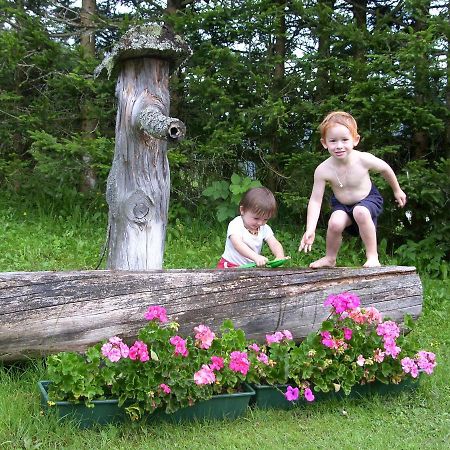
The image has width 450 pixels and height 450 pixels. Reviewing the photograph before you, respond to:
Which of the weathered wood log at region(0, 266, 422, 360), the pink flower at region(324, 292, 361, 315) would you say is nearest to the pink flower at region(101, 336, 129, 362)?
the weathered wood log at region(0, 266, 422, 360)

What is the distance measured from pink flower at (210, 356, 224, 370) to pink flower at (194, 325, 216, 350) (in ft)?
0.26

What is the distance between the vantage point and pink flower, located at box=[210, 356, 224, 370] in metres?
3.13

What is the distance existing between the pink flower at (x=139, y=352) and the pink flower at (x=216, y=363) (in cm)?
38

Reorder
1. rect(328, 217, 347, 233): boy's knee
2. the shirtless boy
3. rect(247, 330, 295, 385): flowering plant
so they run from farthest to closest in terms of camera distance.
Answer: rect(328, 217, 347, 233): boy's knee < the shirtless boy < rect(247, 330, 295, 385): flowering plant

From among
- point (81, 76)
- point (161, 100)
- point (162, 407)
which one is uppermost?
point (81, 76)

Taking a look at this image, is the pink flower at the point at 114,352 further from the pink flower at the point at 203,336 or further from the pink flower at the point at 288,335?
the pink flower at the point at 288,335

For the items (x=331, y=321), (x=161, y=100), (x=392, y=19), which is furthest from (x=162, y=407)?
(x=392, y=19)

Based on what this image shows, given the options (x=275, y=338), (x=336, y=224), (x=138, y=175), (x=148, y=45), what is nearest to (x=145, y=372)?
(x=275, y=338)

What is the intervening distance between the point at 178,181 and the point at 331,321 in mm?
4402

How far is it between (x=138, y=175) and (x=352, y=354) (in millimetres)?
1795

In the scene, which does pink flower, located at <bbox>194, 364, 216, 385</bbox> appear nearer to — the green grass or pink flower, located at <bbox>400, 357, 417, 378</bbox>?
the green grass

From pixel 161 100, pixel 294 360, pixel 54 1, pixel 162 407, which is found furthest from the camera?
pixel 54 1

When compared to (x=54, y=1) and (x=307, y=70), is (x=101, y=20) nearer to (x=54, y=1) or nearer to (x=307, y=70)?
(x=54, y=1)

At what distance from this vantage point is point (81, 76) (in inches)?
283
